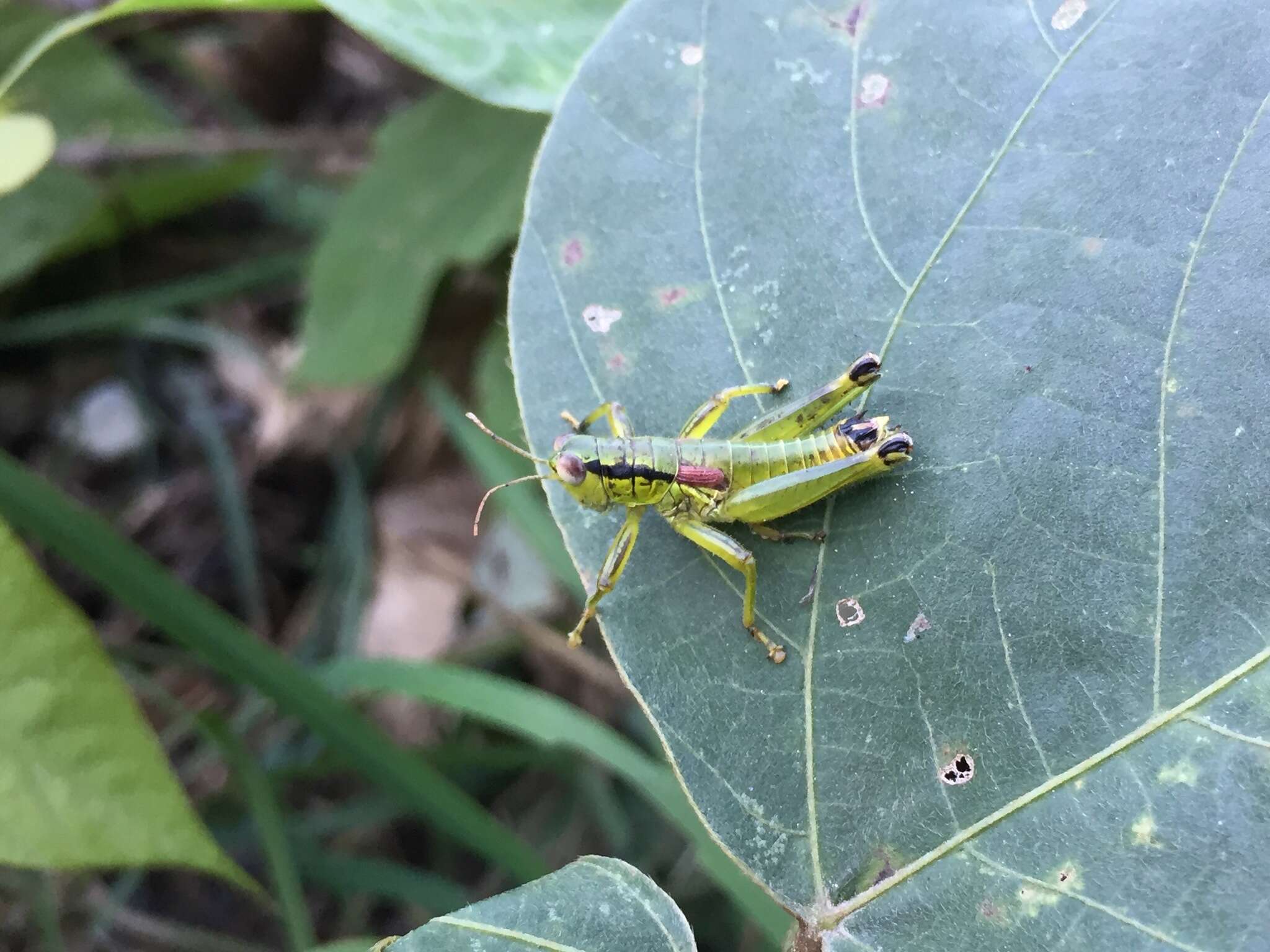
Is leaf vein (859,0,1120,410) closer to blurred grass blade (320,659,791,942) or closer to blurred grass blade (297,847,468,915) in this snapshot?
blurred grass blade (320,659,791,942)

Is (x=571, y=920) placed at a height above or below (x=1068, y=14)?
below

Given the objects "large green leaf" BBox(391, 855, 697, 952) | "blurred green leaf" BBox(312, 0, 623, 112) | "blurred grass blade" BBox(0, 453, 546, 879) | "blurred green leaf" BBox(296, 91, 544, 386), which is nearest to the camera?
"large green leaf" BBox(391, 855, 697, 952)

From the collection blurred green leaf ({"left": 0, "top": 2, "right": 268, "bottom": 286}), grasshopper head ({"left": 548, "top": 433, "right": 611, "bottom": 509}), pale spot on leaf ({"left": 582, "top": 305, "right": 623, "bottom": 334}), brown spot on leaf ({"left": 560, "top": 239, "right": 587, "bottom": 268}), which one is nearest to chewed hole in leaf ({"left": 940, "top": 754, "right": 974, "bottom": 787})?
grasshopper head ({"left": 548, "top": 433, "right": 611, "bottom": 509})

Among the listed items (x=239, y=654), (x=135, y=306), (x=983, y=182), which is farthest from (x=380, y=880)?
(x=983, y=182)

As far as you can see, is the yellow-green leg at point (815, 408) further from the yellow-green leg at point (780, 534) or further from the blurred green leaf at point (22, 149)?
the blurred green leaf at point (22, 149)

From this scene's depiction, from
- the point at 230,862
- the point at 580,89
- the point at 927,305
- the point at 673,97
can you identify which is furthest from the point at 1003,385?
the point at 230,862

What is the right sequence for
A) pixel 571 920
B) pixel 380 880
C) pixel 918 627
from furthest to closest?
1. pixel 380 880
2. pixel 918 627
3. pixel 571 920

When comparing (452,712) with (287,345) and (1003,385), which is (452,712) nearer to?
(287,345)

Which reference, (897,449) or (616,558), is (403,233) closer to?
(616,558)
